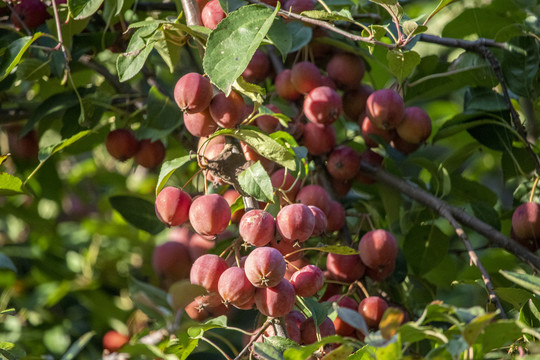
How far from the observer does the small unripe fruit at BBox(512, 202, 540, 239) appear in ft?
4.05

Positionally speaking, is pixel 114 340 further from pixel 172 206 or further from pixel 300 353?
pixel 300 353

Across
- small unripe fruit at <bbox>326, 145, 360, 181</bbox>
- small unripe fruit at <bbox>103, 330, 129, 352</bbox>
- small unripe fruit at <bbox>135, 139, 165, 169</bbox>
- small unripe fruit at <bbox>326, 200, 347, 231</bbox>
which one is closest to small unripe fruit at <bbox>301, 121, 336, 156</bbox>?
small unripe fruit at <bbox>326, 145, 360, 181</bbox>

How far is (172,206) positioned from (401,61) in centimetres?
48

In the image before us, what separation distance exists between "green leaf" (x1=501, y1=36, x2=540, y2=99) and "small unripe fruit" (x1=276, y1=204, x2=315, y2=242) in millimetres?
640

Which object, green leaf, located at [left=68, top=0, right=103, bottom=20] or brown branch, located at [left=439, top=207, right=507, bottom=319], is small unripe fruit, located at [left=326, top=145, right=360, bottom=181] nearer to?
brown branch, located at [left=439, top=207, right=507, bottom=319]

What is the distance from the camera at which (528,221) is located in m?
1.24

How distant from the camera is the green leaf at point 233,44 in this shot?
0.97 m

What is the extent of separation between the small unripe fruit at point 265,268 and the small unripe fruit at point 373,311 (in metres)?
0.29

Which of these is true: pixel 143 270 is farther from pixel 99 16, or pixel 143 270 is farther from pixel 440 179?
pixel 440 179

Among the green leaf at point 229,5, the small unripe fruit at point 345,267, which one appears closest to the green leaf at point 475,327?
the small unripe fruit at point 345,267

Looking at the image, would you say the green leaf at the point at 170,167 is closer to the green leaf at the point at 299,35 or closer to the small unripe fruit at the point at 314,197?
the small unripe fruit at the point at 314,197

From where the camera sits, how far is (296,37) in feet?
4.34

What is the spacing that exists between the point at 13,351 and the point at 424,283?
0.87m

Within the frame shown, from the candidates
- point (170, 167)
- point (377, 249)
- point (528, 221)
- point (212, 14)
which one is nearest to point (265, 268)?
point (170, 167)
